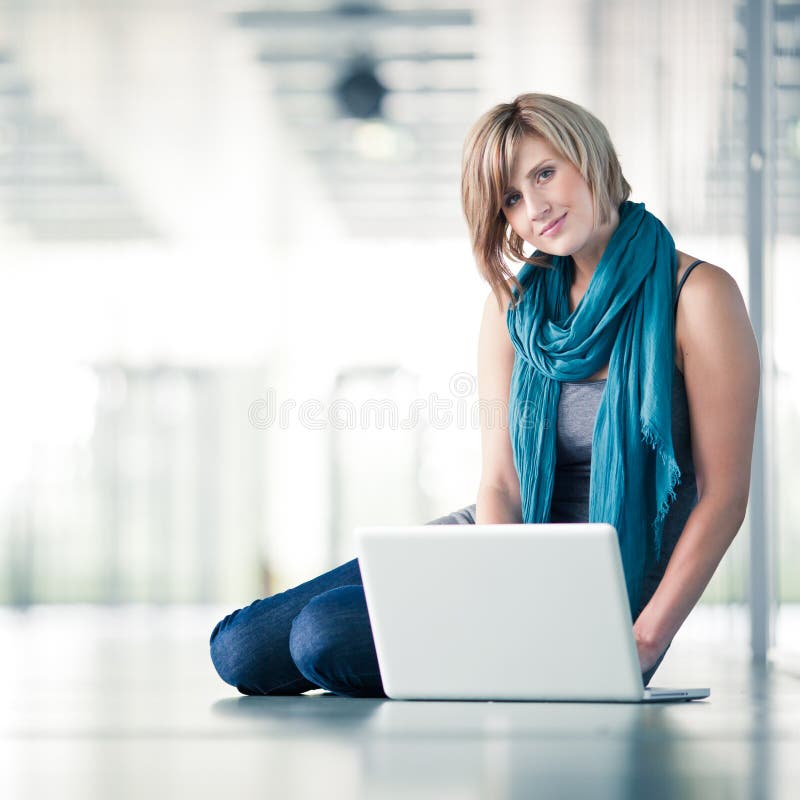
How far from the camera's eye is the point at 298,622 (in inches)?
66.7

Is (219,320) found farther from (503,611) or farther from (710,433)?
(503,611)

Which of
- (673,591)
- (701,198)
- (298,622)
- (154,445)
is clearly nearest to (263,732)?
(298,622)

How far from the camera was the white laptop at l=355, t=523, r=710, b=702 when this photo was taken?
51.4 inches

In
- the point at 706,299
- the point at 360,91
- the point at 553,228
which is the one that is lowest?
the point at 706,299

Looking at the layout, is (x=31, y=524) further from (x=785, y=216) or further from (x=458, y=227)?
(x=785, y=216)

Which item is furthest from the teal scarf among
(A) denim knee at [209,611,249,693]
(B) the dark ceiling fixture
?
(B) the dark ceiling fixture

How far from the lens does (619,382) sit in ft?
5.32

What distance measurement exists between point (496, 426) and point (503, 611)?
477 millimetres

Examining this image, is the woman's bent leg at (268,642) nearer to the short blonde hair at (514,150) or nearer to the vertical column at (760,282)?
the short blonde hair at (514,150)

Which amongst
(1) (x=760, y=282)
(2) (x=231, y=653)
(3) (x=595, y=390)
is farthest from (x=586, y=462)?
(1) (x=760, y=282)

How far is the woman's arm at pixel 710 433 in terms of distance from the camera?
1489 mm

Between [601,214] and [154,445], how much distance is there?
5.79 metres

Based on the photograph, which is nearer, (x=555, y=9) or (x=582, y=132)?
(x=582, y=132)

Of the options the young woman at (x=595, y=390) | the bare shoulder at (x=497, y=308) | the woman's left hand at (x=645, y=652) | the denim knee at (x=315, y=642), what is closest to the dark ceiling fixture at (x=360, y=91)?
the bare shoulder at (x=497, y=308)
